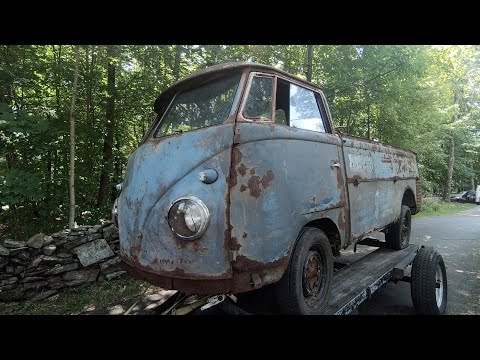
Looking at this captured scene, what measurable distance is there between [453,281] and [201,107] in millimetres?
5453

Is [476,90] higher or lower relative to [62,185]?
higher

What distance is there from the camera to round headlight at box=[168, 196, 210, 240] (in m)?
2.16

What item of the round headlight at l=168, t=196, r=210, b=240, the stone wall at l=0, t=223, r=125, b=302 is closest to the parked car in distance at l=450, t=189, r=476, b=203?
the stone wall at l=0, t=223, r=125, b=302

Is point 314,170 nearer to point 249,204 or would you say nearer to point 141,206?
point 249,204

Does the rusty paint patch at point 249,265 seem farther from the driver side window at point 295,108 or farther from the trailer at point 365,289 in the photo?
the driver side window at point 295,108

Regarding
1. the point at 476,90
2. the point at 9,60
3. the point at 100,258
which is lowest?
the point at 100,258

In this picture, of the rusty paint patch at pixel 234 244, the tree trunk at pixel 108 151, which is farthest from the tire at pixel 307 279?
the tree trunk at pixel 108 151

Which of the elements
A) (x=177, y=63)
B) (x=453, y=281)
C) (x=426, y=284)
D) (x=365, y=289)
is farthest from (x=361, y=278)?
(x=177, y=63)

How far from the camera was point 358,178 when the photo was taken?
3.63 metres

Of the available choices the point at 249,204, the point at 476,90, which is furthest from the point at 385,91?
the point at 476,90

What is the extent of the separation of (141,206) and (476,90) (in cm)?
3057

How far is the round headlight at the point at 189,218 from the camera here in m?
2.16

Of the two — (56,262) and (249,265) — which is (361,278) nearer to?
(249,265)

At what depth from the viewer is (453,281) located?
18.1 feet
